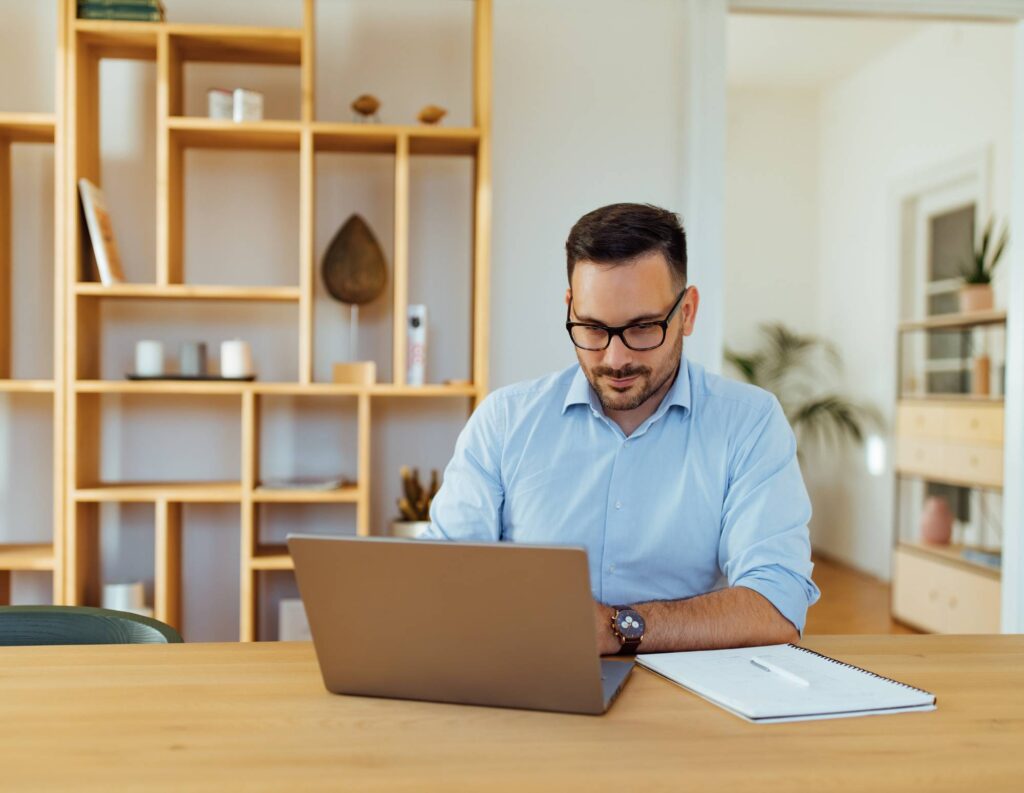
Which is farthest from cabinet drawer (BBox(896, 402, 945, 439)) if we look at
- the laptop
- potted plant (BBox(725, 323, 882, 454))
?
the laptop

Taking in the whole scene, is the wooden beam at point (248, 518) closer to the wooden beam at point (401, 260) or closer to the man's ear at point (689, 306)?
the wooden beam at point (401, 260)

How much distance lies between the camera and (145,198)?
3002mm

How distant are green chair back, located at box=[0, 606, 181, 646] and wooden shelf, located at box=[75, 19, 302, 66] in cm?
167

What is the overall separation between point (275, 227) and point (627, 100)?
1.13m

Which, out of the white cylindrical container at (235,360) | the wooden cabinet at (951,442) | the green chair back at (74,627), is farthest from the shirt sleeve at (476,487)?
the wooden cabinet at (951,442)

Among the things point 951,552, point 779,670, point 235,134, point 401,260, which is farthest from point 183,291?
point 951,552

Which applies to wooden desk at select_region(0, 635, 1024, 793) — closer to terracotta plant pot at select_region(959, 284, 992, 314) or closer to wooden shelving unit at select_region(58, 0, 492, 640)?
wooden shelving unit at select_region(58, 0, 492, 640)

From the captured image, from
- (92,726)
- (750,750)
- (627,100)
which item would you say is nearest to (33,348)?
(627,100)

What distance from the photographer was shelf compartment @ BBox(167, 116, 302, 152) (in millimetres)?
2688

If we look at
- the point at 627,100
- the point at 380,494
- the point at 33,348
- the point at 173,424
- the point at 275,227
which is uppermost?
the point at 627,100

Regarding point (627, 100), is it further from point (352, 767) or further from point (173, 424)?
point (352, 767)

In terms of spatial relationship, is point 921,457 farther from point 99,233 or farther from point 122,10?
point 122,10

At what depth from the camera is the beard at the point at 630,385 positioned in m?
1.71

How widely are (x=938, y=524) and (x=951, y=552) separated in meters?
0.17
